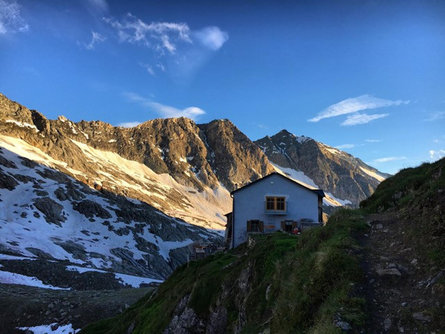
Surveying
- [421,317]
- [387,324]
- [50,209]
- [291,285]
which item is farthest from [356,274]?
[50,209]

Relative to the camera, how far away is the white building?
35.8m

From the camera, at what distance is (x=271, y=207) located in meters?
36.5

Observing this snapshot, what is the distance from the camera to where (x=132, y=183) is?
640 feet

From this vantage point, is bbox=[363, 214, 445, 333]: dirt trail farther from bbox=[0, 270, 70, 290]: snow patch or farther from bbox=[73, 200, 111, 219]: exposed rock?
bbox=[73, 200, 111, 219]: exposed rock

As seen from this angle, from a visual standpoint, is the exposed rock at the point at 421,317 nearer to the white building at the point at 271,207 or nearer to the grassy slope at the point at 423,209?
the grassy slope at the point at 423,209

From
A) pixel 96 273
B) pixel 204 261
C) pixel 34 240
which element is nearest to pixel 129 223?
pixel 34 240

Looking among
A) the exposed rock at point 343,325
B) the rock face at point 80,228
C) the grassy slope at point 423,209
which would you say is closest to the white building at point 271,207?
the grassy slope at point 423,209

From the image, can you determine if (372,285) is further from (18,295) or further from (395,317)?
(18,295)

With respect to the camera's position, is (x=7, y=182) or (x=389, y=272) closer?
(x=389, y=272)

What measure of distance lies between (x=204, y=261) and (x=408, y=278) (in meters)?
18.0

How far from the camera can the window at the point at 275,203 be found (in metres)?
36.5

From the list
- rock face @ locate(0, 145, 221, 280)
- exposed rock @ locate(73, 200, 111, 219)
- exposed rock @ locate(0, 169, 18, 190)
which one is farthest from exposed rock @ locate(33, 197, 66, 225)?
exposed rock @ locate(0, 169, 18, 190)

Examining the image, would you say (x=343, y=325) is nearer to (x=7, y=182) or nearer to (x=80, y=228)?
(x=80, y=228)

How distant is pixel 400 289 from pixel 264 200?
94.6 feet
